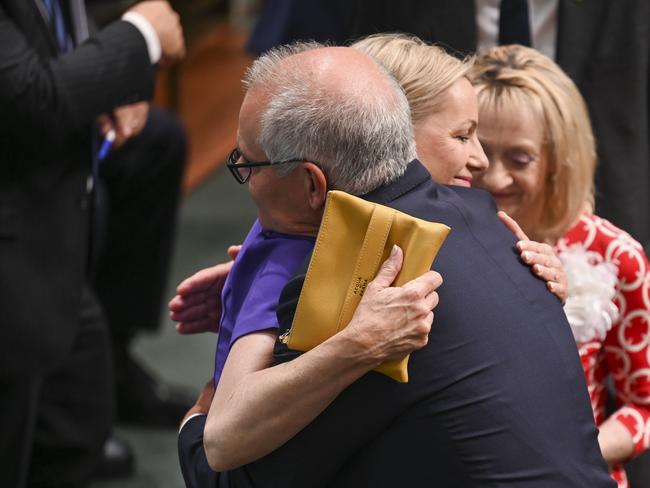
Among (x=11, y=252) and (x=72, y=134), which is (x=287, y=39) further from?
(x=11, y=252)

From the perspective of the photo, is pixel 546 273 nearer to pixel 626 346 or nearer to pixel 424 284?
pixel 424 284

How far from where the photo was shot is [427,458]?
5.11ft

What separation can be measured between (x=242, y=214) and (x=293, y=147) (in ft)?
13.6

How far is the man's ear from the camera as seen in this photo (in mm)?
1579

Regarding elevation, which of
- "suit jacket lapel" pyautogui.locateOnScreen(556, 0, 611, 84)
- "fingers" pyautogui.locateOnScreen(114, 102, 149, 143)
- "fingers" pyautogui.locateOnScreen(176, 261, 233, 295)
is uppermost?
"suit jacket lapel" pyautogui.locateOnScreen(556, 0, 611, 84)

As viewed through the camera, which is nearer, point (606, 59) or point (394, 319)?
point (394, 319)

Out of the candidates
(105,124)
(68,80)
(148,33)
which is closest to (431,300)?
(68,80)

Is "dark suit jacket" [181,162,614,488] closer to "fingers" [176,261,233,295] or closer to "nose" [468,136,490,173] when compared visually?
"nose" [468,136,490,173]

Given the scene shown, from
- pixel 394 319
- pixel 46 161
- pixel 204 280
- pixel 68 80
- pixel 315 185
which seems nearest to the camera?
pixel 394 319

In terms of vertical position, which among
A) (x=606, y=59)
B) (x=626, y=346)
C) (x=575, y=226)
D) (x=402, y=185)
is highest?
(x=402, y=185)

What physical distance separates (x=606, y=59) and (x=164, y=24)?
1.03 meters

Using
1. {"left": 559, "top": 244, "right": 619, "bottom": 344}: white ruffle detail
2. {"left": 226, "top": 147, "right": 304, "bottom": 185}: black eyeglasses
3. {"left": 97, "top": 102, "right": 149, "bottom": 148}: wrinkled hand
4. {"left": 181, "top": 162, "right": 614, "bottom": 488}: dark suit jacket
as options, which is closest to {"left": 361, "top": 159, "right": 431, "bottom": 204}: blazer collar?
{"left": 181, "top": 162, "right": 614, "bottom": 488}: dark suit jacket

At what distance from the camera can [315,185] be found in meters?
1.60

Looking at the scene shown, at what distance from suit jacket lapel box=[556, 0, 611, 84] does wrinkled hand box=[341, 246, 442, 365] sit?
1.12 m
